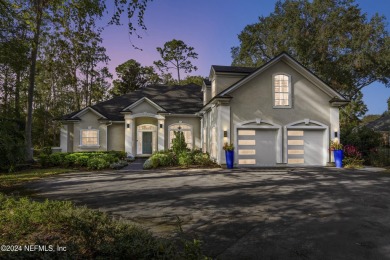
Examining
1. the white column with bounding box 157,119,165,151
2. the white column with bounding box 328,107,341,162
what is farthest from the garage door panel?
the white column with bounding box 157,119,165,151

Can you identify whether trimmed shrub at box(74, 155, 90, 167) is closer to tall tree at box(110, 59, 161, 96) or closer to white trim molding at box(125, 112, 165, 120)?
white trim molding at box(125, 112, 165, 120)

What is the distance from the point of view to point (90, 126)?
21609 millimetres

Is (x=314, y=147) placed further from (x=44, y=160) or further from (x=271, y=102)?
(x=44, y=160)

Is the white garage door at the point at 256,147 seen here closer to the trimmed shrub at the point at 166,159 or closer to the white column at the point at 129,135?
the trimmed shrub at the point at 166,159

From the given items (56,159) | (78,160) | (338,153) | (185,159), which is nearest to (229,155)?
(185,159)

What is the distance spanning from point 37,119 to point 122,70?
16302 millimetres

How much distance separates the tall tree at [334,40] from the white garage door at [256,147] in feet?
52.6

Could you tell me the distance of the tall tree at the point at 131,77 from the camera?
4534 centimetres

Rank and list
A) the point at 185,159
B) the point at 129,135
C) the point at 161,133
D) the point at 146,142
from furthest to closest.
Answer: the point at 146,142 → the point at 161,133 → the point at 129,135 → the point at 185,159

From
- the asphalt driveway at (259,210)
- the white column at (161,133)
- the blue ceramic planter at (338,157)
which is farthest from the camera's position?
the white column at (161,133)

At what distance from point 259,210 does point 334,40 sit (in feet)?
89.7

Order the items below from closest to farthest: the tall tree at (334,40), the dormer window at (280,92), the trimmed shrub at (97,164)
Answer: the trimmed shrub at (97,164) → the dormer window at (280,92) → the tall tree at (334,40)

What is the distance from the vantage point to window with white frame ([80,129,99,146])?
2152cm

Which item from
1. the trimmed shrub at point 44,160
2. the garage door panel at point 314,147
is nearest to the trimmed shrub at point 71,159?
the trimmed shrub at point 44,160
